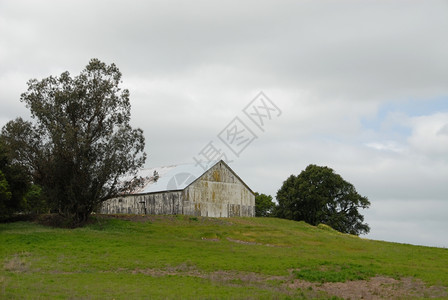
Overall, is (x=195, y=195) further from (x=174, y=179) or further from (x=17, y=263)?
(x=17, y=263)

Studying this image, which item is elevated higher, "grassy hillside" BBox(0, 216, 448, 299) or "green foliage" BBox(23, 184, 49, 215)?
A: "green foliage" BBox(23, 184, 49, 215)

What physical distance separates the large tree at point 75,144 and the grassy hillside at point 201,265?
12.9ft

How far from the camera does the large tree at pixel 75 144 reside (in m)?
47.6

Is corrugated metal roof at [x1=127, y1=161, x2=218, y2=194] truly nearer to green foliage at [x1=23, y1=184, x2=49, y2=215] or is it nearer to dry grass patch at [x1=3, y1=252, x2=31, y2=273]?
green foliage at [x1=23, y1=184, x2=49, y2=215]

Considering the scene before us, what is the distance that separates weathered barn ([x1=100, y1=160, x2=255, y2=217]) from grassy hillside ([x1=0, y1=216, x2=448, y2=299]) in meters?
17.7

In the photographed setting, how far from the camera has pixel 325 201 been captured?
80.2 m

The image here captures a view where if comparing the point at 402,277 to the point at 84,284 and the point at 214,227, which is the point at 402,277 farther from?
the point at 214,227

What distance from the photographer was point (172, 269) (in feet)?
98.2

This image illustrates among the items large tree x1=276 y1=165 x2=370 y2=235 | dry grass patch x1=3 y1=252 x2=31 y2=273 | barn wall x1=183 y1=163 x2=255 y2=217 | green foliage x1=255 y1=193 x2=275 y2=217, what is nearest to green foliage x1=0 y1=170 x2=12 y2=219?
dry grass patch x1=3 y1=252 x2=31 y2=273

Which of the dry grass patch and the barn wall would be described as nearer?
the dry grass patch

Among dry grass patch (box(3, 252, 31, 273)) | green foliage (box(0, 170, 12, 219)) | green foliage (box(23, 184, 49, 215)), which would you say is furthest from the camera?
green foliage (box(23, 184, 49, 215))

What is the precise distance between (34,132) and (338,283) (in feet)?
116

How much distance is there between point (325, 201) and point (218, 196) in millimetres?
21173

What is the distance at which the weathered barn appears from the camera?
6656 centimetres
